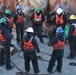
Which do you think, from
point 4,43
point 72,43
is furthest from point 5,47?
point 72,43

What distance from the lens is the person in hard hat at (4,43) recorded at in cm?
929

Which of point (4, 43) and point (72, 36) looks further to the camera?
point (72, 36)

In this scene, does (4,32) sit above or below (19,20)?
below

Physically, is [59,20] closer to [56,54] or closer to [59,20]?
[59,20]

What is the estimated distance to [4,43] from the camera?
31.2 ft

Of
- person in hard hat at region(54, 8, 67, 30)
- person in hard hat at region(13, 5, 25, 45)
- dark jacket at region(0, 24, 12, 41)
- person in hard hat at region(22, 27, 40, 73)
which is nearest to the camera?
person in hard hat at region(22, 27, 40, 73)

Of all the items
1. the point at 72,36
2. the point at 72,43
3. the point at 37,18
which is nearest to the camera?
the point at 72,36

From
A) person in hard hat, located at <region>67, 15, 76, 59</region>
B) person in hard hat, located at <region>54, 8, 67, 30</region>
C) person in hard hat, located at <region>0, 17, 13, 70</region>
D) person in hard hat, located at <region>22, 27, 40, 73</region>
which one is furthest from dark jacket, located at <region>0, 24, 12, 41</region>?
person in hard hat, located at <region>54, 8, 67, 30</region>

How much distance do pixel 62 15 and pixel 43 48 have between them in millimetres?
1729

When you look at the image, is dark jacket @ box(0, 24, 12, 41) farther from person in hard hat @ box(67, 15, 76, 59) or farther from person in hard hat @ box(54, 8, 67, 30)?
person in hard hat @ box(54, 8, 67, 30)

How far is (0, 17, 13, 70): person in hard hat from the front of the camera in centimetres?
929

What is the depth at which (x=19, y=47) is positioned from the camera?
11992 mm

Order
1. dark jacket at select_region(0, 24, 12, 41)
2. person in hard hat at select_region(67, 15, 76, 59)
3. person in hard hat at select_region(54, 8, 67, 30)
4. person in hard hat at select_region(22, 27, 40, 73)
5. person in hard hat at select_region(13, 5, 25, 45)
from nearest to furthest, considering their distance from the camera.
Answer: person in hard hat at select_region(22, 27, 40, 73)
dark jacket at select_region(0, 24, 12, 41)
person in hard hat at select_region(67, 15, 76, 59)
person in hard hat at select_region(54, 8, 67, 30)
person in hard hat at select_region(13, 5, 25, 45)

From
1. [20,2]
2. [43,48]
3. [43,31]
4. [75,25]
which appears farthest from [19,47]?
[20,2]
